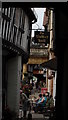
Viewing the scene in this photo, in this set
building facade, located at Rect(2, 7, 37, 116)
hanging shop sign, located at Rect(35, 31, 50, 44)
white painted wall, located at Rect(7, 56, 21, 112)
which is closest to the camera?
building facade, located at Rect(2, 7, 37, 116)

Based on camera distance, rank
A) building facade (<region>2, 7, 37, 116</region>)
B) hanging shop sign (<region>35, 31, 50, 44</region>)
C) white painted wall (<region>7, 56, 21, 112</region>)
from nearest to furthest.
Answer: building facade (<region>2, 7, 37, 116</region>), white painted wall (<region>7, 56, 21, 112</region>), hanging shop sign (<region>35, 31, 50, 44</region>)

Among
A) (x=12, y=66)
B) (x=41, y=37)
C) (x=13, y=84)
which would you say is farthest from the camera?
(x=41, y=37)

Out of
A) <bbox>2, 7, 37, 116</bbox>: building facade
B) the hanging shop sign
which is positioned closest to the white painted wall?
<bbox>2, 7, 37, 116</bbox>: building facade

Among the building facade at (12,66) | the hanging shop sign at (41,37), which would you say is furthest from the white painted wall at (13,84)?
the hanging shop sign at (41,37)

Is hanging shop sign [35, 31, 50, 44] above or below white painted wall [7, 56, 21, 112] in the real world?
above

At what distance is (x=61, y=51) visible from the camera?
605 cm

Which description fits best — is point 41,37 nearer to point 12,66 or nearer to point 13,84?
point 12,66

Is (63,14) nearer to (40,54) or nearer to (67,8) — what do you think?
(67,8)

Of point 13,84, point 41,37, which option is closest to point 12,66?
point 13,84

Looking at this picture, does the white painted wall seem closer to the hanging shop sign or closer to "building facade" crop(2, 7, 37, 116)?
"building facade" crop(2, 7, 37, 116)

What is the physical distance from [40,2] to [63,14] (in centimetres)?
49

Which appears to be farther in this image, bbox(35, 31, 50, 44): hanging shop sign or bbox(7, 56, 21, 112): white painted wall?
bbox(35, 31, 50, 44): hanging shop sign

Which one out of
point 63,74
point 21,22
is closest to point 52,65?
point 21,22

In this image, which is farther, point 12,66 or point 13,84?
point 12,66
